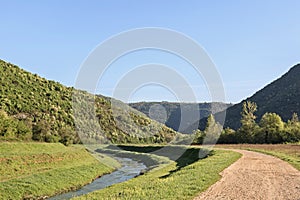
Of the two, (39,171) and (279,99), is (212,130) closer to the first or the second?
(279,99)

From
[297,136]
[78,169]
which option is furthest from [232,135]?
[78,169]

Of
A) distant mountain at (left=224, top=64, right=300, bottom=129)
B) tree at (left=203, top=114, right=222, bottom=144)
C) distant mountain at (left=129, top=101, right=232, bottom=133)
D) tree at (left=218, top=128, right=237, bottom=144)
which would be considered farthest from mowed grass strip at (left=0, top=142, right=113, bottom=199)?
distant mountain at (left=224, top=64, right=300, bottom=129)

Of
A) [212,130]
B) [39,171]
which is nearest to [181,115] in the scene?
[212,130]

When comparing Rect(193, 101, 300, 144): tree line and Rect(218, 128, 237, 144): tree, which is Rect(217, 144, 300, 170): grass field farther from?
Rect(218, 128, 237, 144): tree

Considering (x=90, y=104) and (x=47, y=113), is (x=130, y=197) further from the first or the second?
(x=90, y=104)

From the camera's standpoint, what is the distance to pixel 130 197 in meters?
14.6

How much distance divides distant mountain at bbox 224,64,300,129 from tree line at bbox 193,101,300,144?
27987 mm

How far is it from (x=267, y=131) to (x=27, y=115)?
51634 millimetres

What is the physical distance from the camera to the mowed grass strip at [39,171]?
25.7 metres

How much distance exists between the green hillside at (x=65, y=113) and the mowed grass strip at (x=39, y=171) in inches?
825

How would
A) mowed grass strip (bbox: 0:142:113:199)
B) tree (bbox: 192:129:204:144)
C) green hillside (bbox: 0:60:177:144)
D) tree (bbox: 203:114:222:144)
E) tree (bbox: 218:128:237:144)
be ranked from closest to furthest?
mowed grass strip (bbox: 0:142:113:199) → green hillside (bbox: 0:60:177:144) → tree (bbox: 203:114:222:144) → tree (bbox: 218:128:237:144) → tree (bbox: 192:129:204:144)

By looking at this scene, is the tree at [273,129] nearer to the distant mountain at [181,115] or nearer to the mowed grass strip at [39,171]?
the distant mountain at [181,115]

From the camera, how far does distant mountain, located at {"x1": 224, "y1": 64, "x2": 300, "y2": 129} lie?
334 ft

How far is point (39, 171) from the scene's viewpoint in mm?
31828
